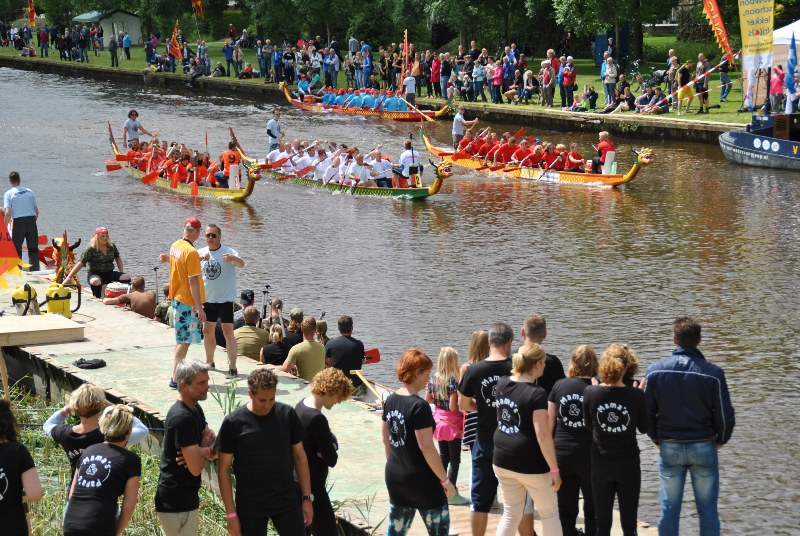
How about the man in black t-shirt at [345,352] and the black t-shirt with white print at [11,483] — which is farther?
the man in black t-shirt at [345,352]

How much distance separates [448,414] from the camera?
A: 945 cm

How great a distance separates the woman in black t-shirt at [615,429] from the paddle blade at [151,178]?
974 inches

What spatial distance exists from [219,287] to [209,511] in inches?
117

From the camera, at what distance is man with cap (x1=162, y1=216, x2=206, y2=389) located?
39.1 ft

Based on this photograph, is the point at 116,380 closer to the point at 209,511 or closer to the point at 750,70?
the point at 209,511

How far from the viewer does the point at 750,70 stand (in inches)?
1326

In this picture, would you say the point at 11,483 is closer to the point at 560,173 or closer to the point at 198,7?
the point at 560,173

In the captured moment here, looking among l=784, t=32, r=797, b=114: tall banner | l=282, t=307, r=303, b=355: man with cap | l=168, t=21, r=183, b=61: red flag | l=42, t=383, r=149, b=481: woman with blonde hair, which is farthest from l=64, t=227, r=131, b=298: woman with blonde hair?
l=168, t=21, r=183, b=61: red flag

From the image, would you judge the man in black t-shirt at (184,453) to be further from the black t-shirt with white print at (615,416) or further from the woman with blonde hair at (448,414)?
the black t-shirt with white print at (615,416)

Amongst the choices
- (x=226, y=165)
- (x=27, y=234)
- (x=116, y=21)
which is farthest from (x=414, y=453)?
(x=116, y=21)

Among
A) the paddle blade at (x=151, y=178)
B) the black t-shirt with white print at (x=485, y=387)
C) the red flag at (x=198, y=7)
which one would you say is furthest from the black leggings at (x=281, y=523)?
the red flag at (x=198, y=7)

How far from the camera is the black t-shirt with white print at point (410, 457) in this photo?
304 inches

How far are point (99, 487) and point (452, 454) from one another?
3.12 metres

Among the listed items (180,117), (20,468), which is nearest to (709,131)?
(180,117)
